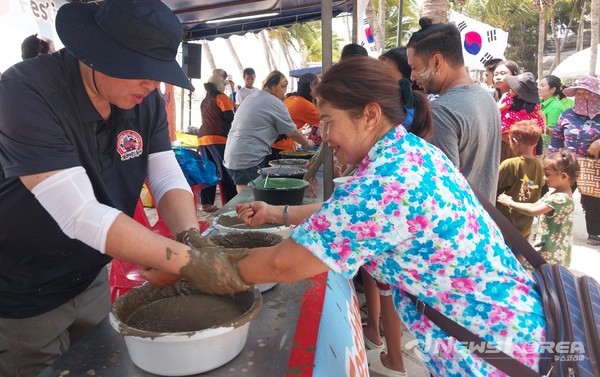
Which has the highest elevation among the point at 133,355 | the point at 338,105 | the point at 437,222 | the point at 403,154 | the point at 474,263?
the point at 338,105

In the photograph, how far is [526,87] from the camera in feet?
14.4

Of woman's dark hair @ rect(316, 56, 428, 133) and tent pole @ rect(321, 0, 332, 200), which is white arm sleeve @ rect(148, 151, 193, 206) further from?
tent pole @ rect(321, 0, 332, 200)

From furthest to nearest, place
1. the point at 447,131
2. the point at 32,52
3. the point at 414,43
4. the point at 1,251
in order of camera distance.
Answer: the point at 32,52 < the point at 414,43 < the point at 447,131 < the point at 1,251

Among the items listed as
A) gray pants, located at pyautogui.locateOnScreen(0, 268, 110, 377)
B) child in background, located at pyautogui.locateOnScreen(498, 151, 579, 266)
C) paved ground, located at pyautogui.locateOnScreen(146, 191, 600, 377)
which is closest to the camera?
gray pants, located at pyautogui.locateOnScreen(0, 268, 110, 377)

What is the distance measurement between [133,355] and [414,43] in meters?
2.17

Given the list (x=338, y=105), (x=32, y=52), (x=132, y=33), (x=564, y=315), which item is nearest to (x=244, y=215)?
(x=338, y=105)

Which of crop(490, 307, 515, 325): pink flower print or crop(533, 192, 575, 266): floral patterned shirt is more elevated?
crop(490, 307, 515, 325): pink flower print

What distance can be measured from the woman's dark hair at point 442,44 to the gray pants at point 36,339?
2.07 m

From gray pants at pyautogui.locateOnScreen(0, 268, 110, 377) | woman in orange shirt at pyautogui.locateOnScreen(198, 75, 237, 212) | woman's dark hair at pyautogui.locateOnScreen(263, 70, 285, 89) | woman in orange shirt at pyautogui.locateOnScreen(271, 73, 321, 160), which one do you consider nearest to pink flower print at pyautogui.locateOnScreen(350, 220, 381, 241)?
gray pants at pyautogui.locateOnScreen(0, 268, 110, 377)

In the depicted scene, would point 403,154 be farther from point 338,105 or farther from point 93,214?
point 93,214

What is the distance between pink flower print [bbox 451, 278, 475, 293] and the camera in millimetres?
1229

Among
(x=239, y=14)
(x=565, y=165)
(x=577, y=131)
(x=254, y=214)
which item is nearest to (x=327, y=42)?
(x=254, y=214)

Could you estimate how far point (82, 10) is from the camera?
130cm

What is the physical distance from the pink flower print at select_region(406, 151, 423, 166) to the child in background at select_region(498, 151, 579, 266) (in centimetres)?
259
